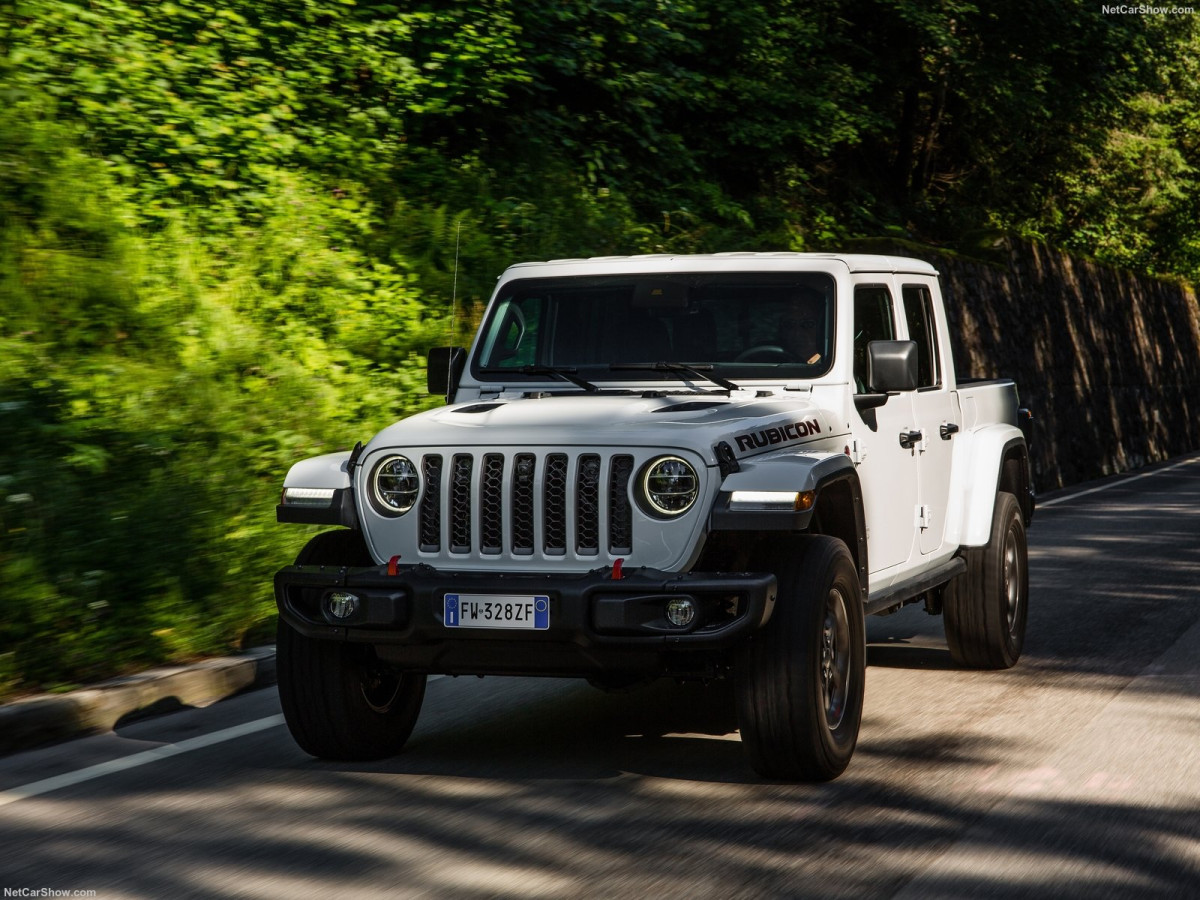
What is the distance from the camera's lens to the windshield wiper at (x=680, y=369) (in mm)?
6956

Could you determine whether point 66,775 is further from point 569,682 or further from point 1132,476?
point 1132,476

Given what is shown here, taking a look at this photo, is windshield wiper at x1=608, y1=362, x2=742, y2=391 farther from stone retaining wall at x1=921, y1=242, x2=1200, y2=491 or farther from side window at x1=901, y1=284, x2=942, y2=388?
stone retaining wall at x1=921, y1=242, x2=1200, y2=491

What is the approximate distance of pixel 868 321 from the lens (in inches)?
299

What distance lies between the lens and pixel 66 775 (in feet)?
20.6

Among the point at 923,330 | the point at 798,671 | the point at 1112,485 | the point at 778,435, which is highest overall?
the point at 923,330

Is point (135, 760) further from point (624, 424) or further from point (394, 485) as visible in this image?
point (624, 424)

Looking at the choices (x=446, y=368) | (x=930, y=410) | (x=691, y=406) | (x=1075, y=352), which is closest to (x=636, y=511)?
(x=691, y=406)

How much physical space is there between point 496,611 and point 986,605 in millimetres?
3483

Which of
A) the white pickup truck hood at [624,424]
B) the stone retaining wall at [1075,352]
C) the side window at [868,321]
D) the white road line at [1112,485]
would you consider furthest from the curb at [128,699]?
the white road line at [1112,485]

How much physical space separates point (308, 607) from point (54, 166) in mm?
6114

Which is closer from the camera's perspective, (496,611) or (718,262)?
(496,611)

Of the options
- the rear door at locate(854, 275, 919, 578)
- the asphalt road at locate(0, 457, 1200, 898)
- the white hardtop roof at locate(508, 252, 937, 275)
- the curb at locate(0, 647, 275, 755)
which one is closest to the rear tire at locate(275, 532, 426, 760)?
the asphalt road at locate(0, 457, 1200, 898)

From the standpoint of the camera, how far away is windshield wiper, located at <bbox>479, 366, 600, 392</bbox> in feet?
22.9

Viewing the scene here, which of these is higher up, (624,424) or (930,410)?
(624,424)
